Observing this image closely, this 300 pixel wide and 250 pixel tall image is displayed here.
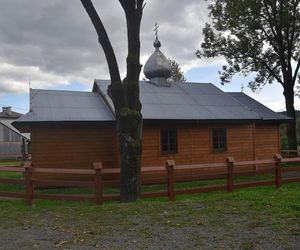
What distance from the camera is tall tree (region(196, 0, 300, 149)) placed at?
85.0 ft

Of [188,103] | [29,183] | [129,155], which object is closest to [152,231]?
[129,155]

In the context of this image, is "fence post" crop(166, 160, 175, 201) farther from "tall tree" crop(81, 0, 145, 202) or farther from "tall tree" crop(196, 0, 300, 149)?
"tall tree" crop(196, 0, 300, 149)

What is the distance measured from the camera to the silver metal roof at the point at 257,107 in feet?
73.3

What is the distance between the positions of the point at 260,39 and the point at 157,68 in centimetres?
847

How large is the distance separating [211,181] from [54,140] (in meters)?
6.75

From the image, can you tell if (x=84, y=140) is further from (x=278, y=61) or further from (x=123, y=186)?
(x=278, y=61)

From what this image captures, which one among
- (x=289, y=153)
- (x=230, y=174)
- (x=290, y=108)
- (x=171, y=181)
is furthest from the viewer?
(x=290, y=108)

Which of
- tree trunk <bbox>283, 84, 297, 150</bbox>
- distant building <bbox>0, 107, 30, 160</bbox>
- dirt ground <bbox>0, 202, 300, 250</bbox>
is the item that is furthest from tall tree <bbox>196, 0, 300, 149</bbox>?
distant building <bbox>0, 107, 30, 160</bbox>

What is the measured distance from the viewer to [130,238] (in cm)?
713

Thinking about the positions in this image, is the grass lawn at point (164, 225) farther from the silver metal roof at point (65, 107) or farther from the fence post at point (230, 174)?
the silver metal roof at point (65, 107)

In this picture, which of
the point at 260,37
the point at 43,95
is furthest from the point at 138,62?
the point at 260,37

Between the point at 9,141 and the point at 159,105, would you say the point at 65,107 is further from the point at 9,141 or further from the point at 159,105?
the point at 9,141

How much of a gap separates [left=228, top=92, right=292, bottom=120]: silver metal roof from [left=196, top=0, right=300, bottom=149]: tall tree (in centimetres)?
353

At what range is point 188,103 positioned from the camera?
20953 mm
